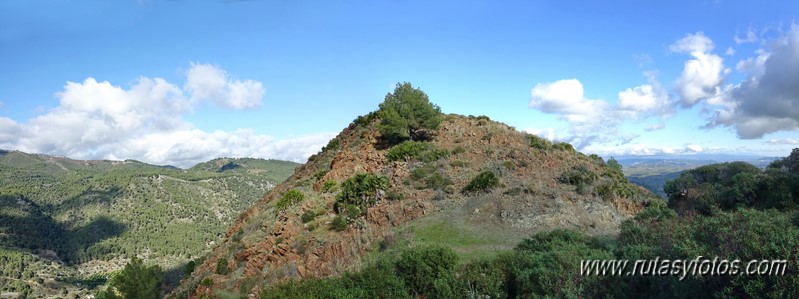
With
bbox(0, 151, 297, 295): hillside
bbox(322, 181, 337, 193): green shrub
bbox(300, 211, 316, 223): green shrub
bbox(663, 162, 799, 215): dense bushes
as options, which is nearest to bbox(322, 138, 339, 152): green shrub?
bbox(322, 181, 337, 193): green shrub

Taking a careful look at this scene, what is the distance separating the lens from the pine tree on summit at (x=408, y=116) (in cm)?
3525

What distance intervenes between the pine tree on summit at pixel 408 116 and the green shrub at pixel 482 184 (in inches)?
490

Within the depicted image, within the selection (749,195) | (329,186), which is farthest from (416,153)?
(749,195)

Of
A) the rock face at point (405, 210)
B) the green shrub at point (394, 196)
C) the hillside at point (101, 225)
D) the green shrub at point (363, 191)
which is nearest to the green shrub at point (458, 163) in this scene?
the rock face at point (405, 210)

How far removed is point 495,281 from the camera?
1141cm

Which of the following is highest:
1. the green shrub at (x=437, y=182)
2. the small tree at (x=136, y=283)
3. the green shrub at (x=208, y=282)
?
the green shrub at (x=437, y=182)

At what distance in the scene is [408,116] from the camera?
36969 millimetres

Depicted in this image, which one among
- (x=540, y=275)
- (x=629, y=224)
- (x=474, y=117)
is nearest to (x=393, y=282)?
(x=540, y=275)

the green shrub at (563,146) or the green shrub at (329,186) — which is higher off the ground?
the green shrub at (563,146)

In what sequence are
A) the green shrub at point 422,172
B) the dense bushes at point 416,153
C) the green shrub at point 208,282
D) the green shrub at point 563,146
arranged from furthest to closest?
the green shrub at point 563,146 < the dense bushes at point 416,153 < the green shrub at point 422,172 < the green shrub at point 208,282

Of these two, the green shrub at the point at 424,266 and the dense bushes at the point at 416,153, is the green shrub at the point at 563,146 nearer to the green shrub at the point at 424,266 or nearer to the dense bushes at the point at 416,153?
the dense bushes at the point at 416,153

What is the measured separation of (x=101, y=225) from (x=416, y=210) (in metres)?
153

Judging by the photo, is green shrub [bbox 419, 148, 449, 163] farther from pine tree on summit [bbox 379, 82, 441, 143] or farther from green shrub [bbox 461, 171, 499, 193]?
green shrub [bbox 461, 171, 499, 193]

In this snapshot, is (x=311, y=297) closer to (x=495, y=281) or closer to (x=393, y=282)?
(x=393, y=282)
